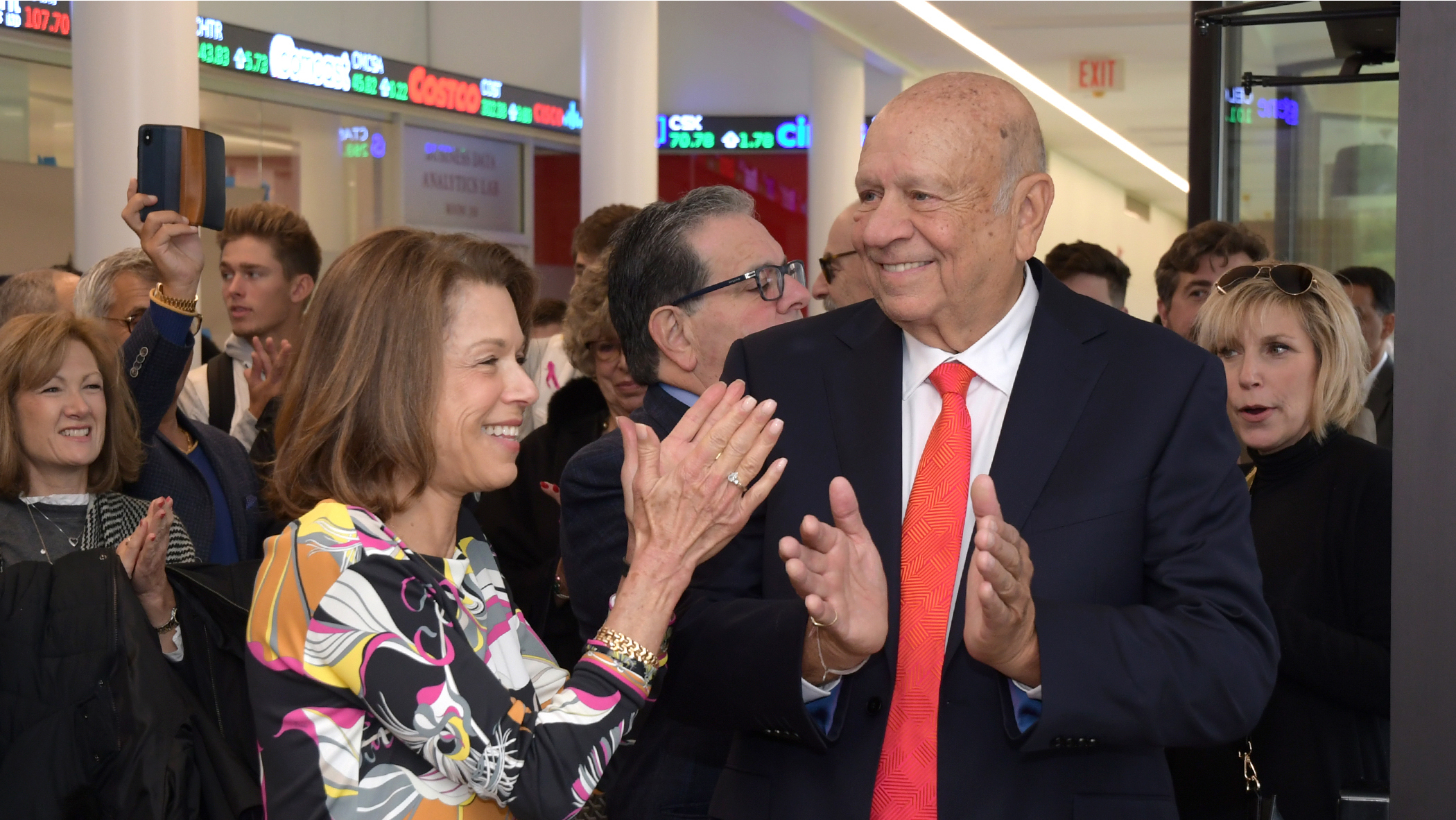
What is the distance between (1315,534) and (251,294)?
10.9 feet

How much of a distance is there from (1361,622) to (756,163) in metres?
12.7

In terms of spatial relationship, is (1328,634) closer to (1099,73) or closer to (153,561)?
(153,561)

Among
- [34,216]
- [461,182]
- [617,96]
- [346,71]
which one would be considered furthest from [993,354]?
[461,182]

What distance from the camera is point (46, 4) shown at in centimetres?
825

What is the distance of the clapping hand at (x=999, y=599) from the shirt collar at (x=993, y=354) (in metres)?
0.35

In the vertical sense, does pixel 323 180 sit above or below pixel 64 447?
above

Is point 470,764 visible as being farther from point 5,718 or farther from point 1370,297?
point 1370,297

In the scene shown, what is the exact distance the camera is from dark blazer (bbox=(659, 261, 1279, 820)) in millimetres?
1541

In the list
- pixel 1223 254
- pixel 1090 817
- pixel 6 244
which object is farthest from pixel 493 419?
pixel 6 244

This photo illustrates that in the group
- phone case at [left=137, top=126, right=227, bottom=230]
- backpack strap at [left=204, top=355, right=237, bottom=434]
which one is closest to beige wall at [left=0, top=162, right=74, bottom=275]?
backpack strap at [left=204, top=355, right=237, bottom=434]

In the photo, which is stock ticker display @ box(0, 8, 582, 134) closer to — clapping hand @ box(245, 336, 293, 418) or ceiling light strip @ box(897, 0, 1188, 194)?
ceiling light strip @ box(897, 0, 1188, 194)

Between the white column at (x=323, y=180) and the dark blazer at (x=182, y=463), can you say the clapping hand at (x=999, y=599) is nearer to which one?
the dark blazer at (x=182, y=463)

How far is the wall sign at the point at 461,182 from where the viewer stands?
11.9 metres

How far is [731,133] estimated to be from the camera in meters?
14.1
